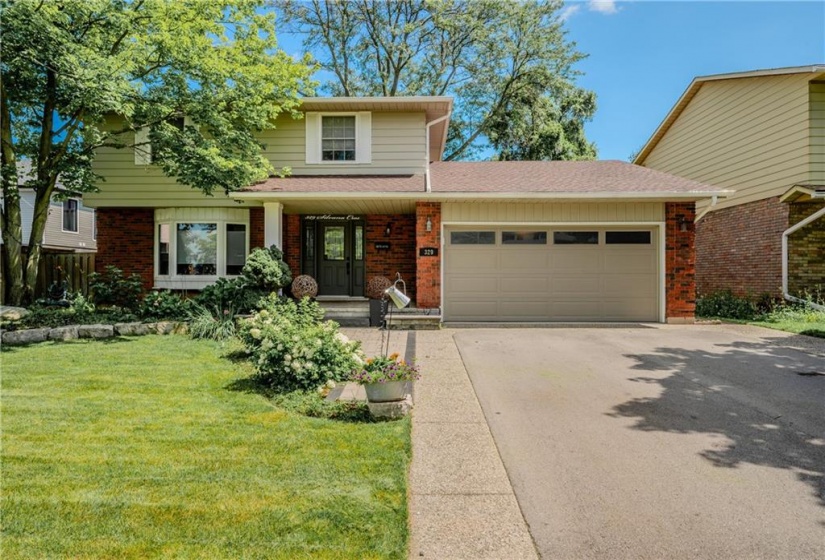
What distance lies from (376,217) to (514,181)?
12.6 ft

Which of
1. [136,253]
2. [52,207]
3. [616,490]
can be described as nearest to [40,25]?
[136,253]

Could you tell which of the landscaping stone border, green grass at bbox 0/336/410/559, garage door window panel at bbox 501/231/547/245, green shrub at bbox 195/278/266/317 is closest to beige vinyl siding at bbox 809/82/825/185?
garage door window panel at bbox 501/231/547/245

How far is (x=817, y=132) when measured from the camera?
11312mm

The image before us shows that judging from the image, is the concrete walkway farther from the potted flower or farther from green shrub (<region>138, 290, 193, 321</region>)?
green shrub (<region>138, 290, 193, 321</region>)

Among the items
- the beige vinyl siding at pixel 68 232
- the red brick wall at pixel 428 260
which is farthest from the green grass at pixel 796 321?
the beige vinyl siding at pixel 68 232

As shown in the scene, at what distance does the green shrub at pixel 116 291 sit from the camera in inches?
425

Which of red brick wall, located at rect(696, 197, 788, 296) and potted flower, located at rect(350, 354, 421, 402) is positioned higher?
red brick wall, located at rect(696, 197, 788, 296)

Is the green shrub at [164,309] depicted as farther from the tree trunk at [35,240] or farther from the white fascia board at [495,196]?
the white fascia board at [495,196]

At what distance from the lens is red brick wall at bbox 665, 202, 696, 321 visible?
36.4 feet

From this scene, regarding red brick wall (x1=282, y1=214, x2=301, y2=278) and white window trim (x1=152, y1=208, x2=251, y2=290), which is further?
red brick wall (x1=282, y1=214, x2=301, y2=278)

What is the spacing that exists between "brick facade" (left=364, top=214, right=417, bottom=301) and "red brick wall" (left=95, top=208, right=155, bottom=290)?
598 centimetres

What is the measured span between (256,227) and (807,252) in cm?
1408

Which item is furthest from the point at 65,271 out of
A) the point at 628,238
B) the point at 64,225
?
the point at 628,238

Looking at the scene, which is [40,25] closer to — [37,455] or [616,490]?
[37,455]
